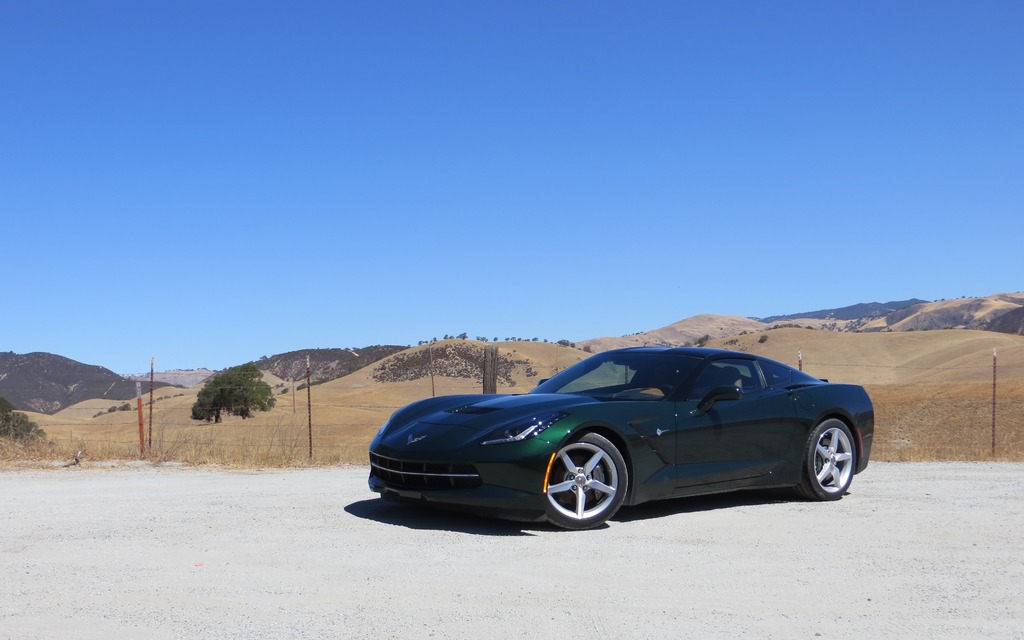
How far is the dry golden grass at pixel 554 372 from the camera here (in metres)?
13.6

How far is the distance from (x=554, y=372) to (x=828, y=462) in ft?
94.9

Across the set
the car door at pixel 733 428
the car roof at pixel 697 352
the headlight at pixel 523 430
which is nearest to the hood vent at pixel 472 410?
the headlight at pixel 523 430

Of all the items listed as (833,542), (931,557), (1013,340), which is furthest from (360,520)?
(1013,340)

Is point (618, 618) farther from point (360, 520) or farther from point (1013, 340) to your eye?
point (1013, 340)

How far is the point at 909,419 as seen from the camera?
96.2 feet

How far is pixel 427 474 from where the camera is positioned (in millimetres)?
6992

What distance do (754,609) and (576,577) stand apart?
1039mm

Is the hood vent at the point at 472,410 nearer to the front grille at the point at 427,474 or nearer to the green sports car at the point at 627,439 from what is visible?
the green sports car at the point at 627,439

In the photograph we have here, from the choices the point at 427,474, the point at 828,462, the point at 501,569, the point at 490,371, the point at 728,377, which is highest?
the point at 490,371

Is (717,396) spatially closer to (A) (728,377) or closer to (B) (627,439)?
(A) (728,377)

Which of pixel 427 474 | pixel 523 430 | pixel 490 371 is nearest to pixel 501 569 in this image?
pixel 523 430

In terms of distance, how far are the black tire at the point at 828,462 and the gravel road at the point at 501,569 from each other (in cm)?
17

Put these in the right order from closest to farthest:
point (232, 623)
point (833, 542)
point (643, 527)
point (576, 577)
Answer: point (232, 623) < point (576, 577) < point (833, 542) < point (643, 527)

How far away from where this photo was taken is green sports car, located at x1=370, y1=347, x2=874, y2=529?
6.77 m
